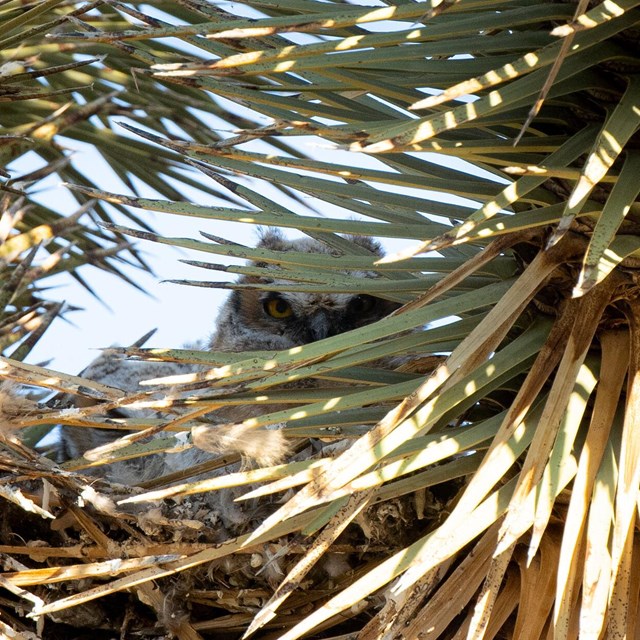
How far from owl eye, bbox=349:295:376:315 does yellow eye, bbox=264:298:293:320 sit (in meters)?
0.30

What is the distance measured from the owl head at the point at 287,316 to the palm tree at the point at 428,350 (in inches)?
62.6

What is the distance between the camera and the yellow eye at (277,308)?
4074 millimetres

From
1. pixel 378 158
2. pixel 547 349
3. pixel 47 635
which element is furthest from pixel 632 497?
pixel 47 635

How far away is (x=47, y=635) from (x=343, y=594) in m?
1.16

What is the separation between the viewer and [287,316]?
4074 millimetres

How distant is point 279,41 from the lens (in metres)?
1.91

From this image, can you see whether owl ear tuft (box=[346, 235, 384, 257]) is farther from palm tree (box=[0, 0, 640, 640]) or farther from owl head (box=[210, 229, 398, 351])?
palm tree (box=[0, 0, 640, 640])

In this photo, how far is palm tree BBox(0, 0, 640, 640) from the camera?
1.48 m

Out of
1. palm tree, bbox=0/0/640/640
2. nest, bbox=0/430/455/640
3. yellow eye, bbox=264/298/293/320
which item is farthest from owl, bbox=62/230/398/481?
palm tree, bbox=0/0/640/640

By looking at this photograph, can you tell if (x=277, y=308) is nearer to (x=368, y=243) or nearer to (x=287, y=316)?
(x=287, y=316)

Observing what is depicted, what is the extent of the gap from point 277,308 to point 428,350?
2.05 m

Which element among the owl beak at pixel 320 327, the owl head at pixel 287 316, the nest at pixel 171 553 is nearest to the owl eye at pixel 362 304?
the owl head at pixel 287 316

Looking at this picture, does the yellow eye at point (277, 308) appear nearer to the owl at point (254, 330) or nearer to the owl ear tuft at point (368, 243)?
the owl at point (254, 330)

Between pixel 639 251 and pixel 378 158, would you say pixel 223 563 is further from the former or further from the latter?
pixel 639 251
